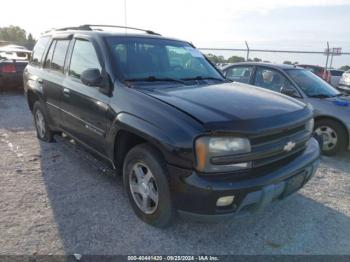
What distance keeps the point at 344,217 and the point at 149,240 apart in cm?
213

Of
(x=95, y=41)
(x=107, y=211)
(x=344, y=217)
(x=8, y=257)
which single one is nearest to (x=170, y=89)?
(x=95, y=41)

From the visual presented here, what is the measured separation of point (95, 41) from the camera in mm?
3801

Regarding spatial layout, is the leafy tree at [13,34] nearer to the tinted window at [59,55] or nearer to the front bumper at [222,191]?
the tinted window at [59,55]

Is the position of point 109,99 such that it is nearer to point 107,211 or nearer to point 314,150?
point 107,211

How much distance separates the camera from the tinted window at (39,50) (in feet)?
17.5

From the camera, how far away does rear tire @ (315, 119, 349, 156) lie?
5449mm

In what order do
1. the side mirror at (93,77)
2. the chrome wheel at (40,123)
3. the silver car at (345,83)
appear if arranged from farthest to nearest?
the silver car at (345,83), the chrome wheel at (40,123), the side mirror at (93,77)

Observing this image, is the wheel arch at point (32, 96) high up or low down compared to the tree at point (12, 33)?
down

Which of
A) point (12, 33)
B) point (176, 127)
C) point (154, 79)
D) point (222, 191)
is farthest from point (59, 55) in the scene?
point (12, 33)

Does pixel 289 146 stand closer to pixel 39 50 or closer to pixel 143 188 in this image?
pixel 143 188

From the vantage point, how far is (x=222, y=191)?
101 inches

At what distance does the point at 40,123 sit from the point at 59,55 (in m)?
1.61

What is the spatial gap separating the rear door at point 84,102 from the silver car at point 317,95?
362 cm

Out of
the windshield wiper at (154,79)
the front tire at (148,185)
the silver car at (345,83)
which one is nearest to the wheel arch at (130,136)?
the front tire at (148,185)
